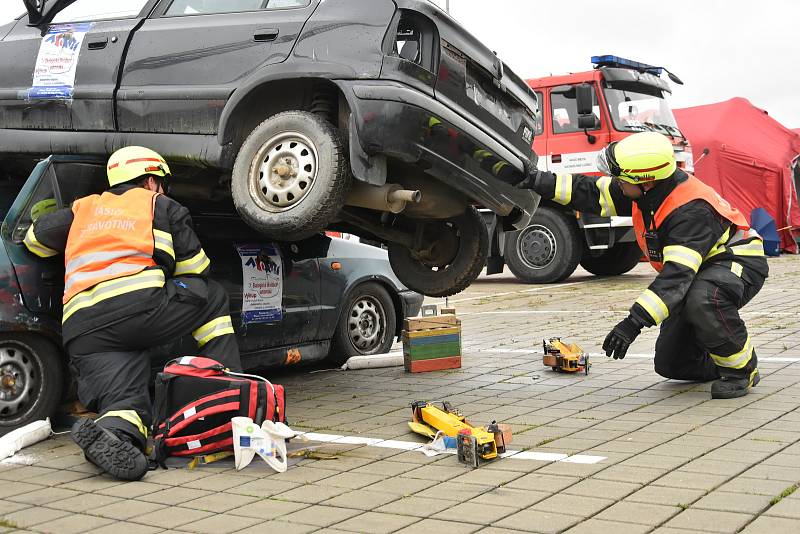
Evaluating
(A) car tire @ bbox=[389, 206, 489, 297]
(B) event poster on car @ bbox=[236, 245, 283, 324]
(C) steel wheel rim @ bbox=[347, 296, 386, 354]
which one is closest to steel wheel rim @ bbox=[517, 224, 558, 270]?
(C) steel wheel rim @ bbox=[347, 296, 386, 354]

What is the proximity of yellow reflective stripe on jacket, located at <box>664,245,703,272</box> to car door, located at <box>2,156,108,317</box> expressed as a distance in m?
3.31

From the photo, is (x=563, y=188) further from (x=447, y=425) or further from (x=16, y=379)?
(x=16, y=379)

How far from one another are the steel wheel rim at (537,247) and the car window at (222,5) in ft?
28.9

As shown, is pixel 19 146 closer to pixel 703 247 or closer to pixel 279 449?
pixel 279 449

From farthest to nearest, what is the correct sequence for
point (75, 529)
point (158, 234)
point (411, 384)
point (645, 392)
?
point (411, 384)
point (645, 392)
point (158, 234)
point (75, 529)

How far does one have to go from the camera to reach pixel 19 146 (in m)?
6.27

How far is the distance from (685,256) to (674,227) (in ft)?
0.67

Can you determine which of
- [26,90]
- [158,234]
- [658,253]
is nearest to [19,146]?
[26,90]

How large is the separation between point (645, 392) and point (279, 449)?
2593mm

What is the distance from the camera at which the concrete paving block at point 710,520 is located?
3.37m

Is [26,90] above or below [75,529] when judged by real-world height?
above

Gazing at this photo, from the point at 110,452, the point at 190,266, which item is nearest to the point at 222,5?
the point at 190,266

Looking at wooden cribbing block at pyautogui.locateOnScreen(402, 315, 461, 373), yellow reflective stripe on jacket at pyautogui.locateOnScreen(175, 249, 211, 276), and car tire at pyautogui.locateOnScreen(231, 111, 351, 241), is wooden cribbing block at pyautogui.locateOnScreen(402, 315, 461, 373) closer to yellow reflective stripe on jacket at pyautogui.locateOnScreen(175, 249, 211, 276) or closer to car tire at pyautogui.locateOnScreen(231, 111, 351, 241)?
car tire at pyautogui.locateOnScreen(231, 111, 351, 241)

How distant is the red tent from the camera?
1839cm
